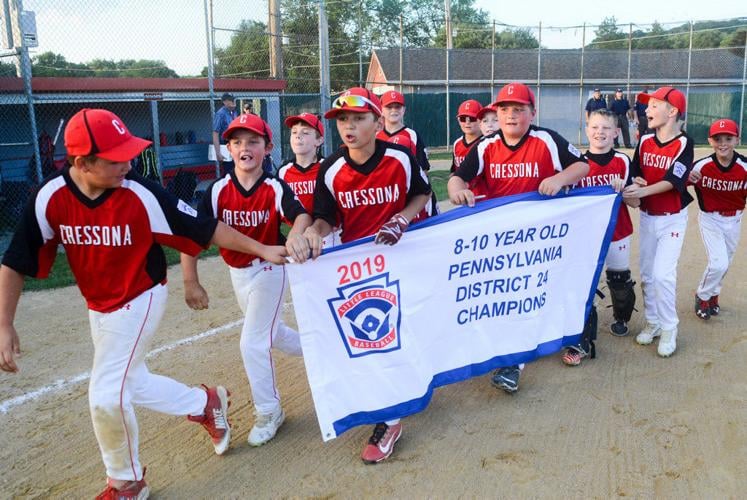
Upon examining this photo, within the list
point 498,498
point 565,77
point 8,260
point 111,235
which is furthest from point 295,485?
point 565,77

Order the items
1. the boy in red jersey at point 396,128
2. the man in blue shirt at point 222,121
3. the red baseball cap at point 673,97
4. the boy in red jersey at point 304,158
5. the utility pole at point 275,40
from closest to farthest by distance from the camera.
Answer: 1. the red baseball cap at point 673,97
2. the boy in red jersey at point 304,158
3. the boy in red jersey at point 396,128
4. the man in blue shirt at point 222,121
5. the utility pole at point 275,40

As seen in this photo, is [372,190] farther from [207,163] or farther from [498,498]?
[207,163]

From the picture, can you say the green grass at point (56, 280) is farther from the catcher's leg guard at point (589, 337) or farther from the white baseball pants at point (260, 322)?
the catcher's leg guard at point (589, 337)

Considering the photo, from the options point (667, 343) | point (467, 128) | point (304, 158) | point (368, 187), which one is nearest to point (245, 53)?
point (467, 128)

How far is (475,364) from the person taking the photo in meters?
4.27

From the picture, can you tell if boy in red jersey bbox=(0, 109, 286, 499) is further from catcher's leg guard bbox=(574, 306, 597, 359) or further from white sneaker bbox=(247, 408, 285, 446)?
catcher's leg guard bbox=(574, 306, 597, 359)

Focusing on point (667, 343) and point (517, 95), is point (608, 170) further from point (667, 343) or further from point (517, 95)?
point (667, 343)

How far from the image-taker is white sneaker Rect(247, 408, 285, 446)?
13.1ft

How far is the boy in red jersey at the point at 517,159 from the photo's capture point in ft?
14.8

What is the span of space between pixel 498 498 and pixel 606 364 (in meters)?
2.19

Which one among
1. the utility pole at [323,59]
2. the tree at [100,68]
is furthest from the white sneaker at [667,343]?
the tree at [100,68]

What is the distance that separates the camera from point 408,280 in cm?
390

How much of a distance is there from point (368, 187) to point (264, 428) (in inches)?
65.3

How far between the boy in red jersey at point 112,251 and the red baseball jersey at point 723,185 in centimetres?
451
